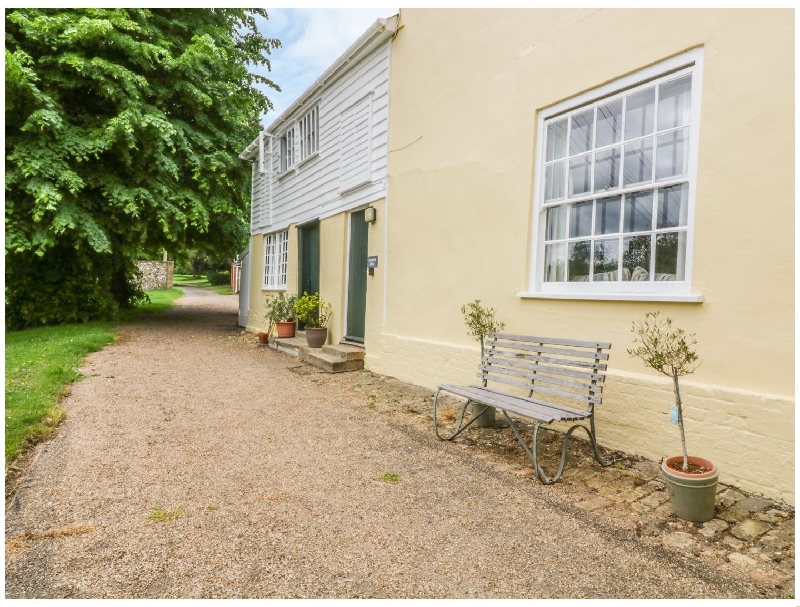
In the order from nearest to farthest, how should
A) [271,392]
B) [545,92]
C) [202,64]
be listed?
1. [545,92]
2. [271,392]
3. [202,64]

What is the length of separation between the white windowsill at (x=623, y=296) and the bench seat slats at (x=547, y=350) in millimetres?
505

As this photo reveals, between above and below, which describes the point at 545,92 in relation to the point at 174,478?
above

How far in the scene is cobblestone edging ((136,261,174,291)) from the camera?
34.8m

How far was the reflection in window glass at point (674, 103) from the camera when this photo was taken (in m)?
3.79

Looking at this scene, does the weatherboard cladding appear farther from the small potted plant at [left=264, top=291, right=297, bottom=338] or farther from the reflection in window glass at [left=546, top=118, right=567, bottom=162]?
the reflection in window glass at [left=546, top=118, right=567, bottom=162]

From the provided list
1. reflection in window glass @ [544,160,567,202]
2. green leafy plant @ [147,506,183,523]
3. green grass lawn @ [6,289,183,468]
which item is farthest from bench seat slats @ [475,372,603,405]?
green grass lawn @ [6,289,183,468]

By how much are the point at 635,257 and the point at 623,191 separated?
59cm

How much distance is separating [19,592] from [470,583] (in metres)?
2.09

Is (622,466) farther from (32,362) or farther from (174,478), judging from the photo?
(32,362)

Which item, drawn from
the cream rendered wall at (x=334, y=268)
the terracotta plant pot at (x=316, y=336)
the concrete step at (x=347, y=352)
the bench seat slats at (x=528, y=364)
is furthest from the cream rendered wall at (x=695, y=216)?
the terracotta plant pot at (x=316, y=336)

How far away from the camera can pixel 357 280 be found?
8.49 metres

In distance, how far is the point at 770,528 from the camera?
9.32 feet

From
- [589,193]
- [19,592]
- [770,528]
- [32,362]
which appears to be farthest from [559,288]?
[32,362]

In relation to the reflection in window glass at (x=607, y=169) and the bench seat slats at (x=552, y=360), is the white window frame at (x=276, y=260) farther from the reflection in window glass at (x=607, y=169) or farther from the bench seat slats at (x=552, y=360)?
the reflection in window glass at (x=607, y=169)
